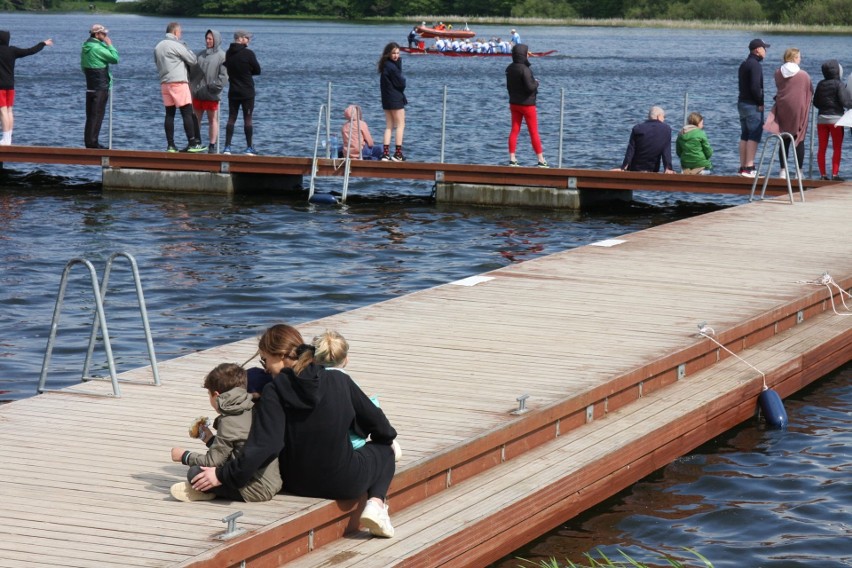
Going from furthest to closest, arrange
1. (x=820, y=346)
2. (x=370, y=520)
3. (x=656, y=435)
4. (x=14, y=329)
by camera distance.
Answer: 1. (x=14, y=329)
2. (x=820, y=346)
3. (x=656, y=435)
4. (x=370, y=520)

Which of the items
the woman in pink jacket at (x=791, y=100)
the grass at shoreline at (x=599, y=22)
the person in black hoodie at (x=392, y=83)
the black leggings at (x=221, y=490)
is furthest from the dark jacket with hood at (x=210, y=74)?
the grass at shoreline at (x=599, y=22)

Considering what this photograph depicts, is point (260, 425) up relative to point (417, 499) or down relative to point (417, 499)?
up

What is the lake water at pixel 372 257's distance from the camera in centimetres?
837

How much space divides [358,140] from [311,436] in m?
Result: 14.9

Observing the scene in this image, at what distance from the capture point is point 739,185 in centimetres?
1906

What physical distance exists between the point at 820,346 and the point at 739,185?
8450 millimetres

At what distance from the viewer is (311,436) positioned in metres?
6.29

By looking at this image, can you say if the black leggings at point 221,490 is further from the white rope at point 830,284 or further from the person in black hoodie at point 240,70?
the person in black hoodie at point 240,70

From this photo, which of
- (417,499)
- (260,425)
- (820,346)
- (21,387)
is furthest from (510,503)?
(21,387)

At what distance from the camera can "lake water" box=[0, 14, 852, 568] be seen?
8367mm

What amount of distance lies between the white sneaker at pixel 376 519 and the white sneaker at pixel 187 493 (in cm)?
73

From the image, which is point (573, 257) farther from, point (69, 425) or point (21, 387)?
point (69, 425)

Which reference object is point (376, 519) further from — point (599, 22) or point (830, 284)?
point (599, 22)

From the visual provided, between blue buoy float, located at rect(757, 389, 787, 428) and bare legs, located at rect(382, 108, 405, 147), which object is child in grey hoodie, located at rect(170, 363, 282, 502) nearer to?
blue buoy float, located at rect(757, 389, 787, 428)
